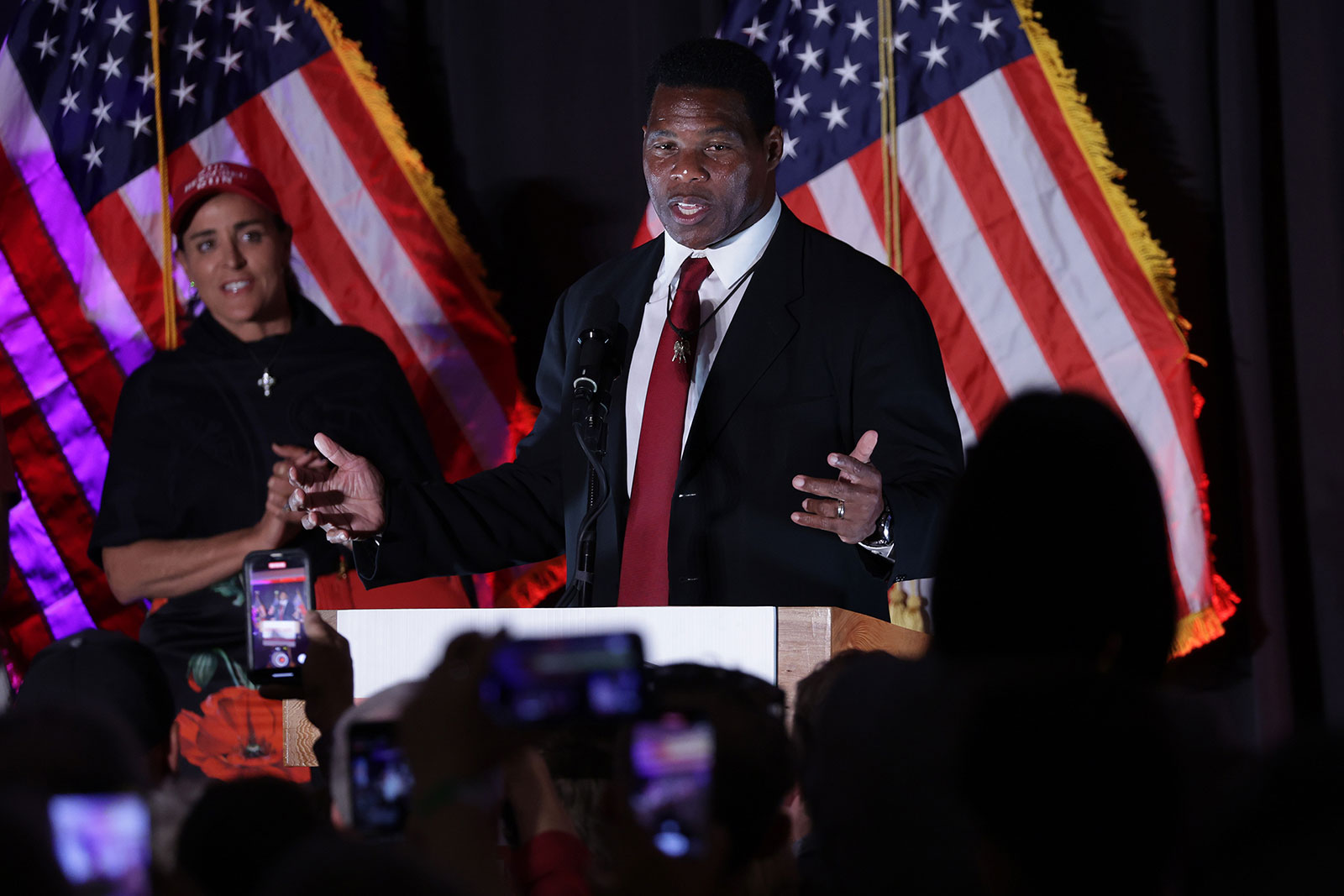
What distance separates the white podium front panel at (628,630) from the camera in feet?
3.99

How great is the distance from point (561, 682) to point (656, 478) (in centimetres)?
106

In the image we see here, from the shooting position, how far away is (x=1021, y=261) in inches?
125

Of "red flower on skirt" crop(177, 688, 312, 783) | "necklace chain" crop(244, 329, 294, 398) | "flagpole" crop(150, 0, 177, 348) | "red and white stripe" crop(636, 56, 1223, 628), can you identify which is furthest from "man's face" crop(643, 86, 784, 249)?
"flagpole" crop(150, 0, 177, 348)

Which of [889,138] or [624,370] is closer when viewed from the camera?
[624,370]

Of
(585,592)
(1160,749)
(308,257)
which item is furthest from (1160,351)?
(1160,749)

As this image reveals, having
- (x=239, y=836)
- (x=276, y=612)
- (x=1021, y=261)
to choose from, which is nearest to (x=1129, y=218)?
(x=1021, y=261)

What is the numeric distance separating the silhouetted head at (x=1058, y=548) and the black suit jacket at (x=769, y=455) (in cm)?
79

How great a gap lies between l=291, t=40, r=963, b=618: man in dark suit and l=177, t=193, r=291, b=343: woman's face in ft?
4.58

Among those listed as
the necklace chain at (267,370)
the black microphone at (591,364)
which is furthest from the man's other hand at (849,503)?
the necklace chain at (267,370)

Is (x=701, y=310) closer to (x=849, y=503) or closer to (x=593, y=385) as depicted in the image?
(x=593, y=385)

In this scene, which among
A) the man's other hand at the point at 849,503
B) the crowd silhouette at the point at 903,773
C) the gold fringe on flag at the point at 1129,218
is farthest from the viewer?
the gold fringe on flag at the point at 1129,218

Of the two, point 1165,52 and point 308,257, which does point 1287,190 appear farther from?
point 308,257

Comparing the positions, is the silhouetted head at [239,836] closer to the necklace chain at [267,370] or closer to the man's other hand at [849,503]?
the man's other hand at [849,503]

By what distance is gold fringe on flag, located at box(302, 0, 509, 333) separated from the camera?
358 cm
